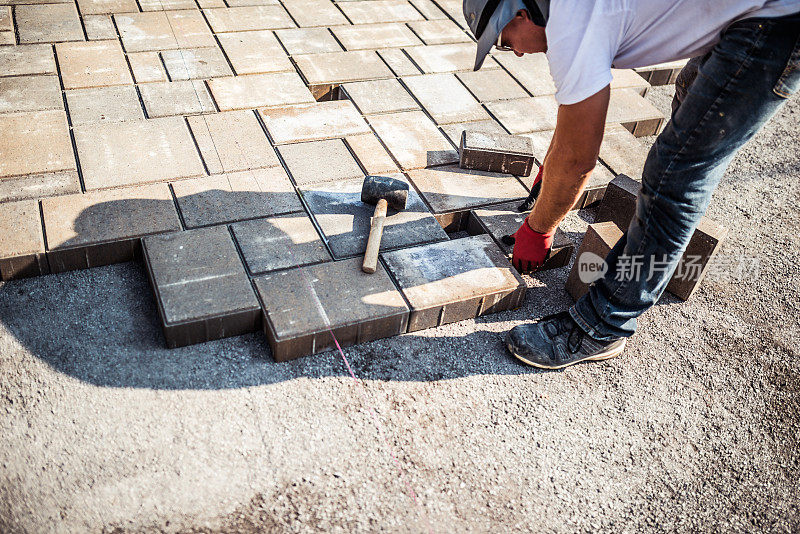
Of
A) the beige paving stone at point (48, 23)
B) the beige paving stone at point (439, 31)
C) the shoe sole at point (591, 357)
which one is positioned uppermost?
the beige paving stone at point (439, 31)

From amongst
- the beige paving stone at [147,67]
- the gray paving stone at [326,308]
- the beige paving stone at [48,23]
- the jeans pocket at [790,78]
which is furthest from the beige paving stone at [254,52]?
the jeans pocket at [790,78]

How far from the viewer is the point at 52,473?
228cm

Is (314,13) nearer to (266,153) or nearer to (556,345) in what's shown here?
(266,153)

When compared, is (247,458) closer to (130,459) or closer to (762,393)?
(130,459)

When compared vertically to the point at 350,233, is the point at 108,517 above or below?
below

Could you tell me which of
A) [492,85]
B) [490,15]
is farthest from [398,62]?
[490,15]

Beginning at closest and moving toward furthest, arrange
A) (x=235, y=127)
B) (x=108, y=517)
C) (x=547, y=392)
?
(x=108, y=517), (x=547, y=392), (x=235, y=127)

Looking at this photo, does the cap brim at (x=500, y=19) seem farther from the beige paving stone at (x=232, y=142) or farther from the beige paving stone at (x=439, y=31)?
the beige paving stone at (x=439, y=31)

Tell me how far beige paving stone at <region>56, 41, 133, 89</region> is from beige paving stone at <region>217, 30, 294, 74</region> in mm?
741

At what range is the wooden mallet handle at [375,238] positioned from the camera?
3.02 metres

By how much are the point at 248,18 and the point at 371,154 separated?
212cm

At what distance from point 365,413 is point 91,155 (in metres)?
2.23

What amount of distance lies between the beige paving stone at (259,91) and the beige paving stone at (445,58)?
104cm

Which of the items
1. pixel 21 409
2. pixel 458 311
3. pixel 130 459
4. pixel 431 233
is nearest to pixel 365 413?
pixel 458 311
